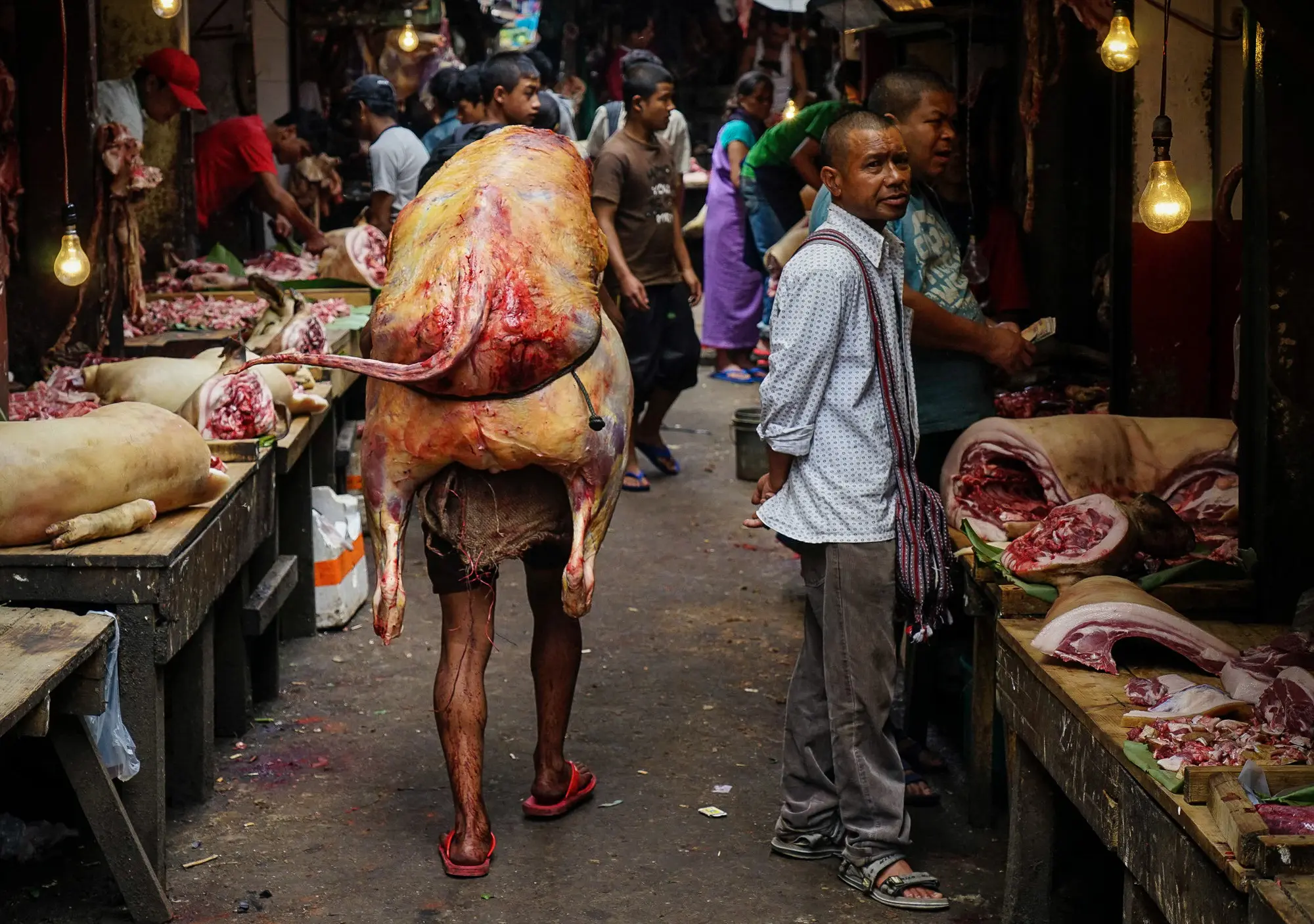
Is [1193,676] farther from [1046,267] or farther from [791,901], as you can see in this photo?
[1046,267]

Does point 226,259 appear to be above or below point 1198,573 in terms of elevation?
above

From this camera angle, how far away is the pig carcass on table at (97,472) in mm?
4477

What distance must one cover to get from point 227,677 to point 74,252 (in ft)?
5.54

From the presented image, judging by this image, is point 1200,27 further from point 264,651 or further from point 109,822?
point 109,822

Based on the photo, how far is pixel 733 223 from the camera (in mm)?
13422

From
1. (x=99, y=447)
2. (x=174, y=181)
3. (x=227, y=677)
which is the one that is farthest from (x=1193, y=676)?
(x=174, y=181)

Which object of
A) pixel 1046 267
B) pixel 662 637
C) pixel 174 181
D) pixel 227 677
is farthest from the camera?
pixel 174 181

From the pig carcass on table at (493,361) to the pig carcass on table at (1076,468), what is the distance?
127cm

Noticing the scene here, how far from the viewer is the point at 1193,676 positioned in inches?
155

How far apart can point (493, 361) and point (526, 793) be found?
1.67m

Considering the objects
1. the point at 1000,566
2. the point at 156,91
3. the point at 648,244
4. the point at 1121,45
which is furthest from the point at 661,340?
the point at 1000,566

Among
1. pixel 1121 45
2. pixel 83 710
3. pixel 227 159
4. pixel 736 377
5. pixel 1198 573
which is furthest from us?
pixel 736 377

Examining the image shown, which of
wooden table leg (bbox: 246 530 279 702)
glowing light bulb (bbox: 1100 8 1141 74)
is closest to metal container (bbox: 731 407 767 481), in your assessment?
wooden table leg (bbox: 246 530 279 702)

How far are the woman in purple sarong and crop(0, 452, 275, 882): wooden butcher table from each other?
8.06 meters
